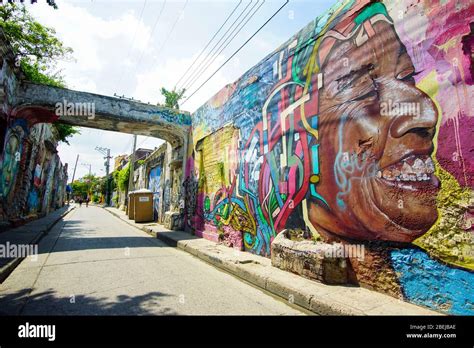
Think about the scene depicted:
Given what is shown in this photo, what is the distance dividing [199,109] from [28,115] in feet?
20.1

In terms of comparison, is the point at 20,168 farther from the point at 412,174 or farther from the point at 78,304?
the point at 412,174

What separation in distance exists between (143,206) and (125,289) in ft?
38.1

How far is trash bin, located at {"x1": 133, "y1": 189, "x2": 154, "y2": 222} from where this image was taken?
14.6m

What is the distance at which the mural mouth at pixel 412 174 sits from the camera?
3039mm
